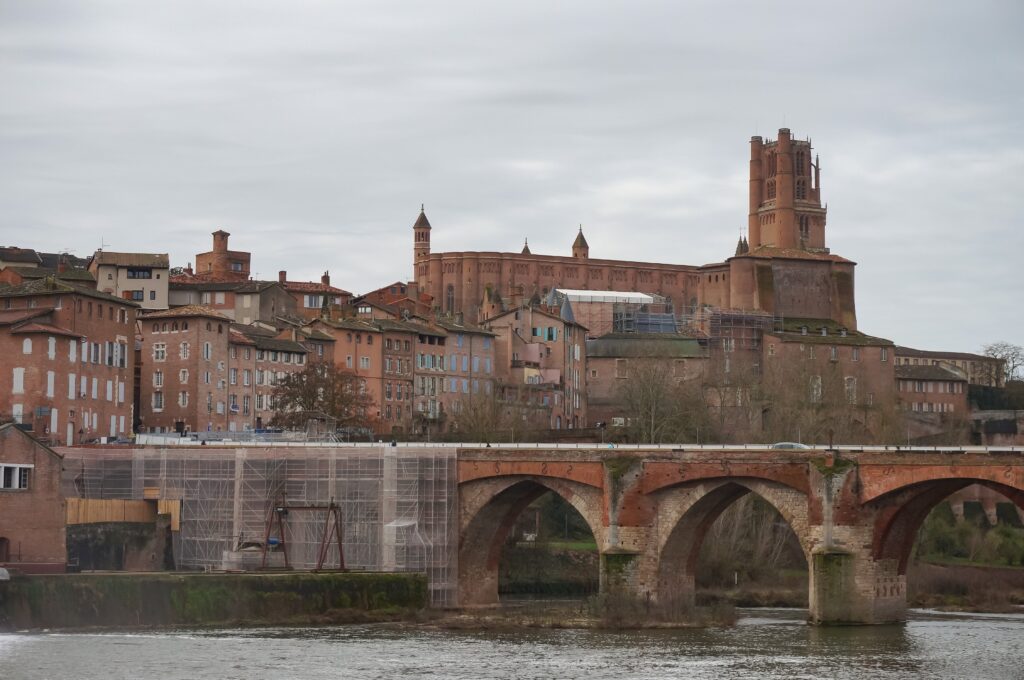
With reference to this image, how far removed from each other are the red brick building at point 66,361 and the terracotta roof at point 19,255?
38331 millimetres

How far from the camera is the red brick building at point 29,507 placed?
228 feet

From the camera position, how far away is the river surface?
55.9 meters

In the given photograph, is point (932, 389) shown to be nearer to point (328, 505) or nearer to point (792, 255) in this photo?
point (792, 255)

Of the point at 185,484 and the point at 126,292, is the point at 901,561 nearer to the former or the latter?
the point at 185,484

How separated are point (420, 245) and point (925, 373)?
54.8 m

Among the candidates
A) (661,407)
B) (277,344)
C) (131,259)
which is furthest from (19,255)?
(661,407)

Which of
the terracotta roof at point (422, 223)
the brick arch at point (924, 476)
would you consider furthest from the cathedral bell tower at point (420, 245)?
the brick arch at point (924, 476)

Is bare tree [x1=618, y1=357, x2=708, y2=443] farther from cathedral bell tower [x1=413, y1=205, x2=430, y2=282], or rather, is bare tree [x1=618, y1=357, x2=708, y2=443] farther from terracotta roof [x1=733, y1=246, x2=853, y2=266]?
cathedral bell tower [x1=413, y1=205, x2=430, y2=282]

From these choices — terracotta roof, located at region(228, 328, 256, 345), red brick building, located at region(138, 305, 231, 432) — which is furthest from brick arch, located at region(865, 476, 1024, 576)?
terracotta roof, located at region(228, 328, 256, 345)

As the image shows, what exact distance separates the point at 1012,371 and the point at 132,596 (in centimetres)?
12538

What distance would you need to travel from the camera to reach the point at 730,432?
10962 cm

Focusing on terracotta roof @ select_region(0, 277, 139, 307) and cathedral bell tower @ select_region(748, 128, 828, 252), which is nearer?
terracotta roof @ select_region(0, 277, 139, 307)

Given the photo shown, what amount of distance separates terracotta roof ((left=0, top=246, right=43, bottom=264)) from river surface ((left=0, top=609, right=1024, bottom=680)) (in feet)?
234

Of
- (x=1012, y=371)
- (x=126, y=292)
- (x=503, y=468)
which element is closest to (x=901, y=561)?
(x=503, y=468)
